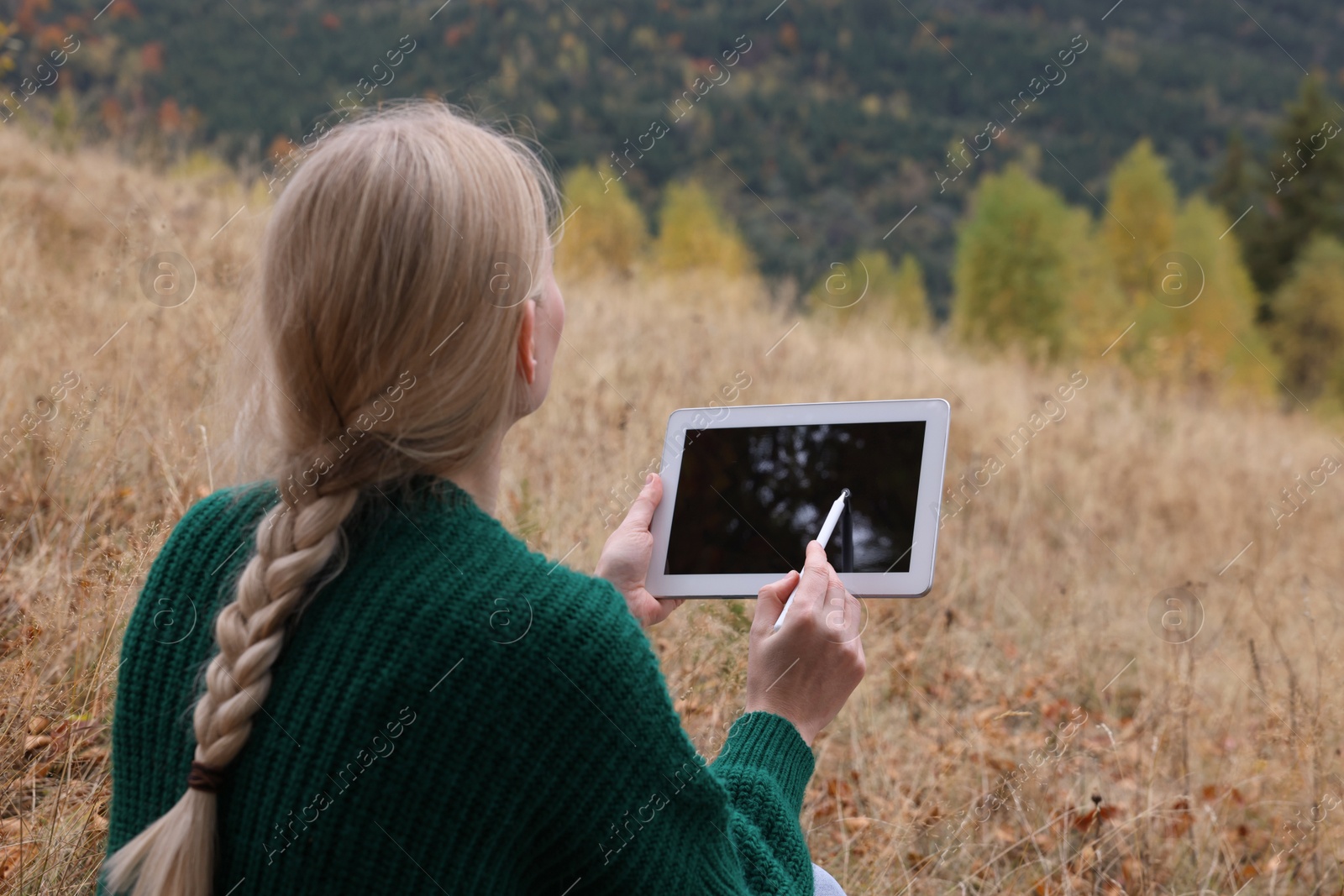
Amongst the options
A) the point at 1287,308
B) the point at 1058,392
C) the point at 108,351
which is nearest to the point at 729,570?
the point at 108,351

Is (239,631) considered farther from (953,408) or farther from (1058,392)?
(1058,392)

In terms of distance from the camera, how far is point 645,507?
5.48 ft

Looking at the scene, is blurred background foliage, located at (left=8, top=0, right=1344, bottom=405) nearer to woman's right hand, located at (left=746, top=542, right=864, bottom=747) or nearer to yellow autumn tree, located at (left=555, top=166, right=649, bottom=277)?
yellow autumn tree, located at (left=555, top=166, right=649, bottom=277)

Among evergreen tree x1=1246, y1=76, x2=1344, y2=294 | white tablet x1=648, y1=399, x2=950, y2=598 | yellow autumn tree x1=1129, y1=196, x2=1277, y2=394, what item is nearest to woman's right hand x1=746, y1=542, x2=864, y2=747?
white tablet x1=648, y1=399, x2=950, y2=598

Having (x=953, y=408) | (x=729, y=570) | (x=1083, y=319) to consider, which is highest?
(x=729, y=570)

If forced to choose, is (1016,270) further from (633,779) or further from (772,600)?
(633,779)

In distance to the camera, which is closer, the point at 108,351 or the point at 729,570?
the point at 729,570

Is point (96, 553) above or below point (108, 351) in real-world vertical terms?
below

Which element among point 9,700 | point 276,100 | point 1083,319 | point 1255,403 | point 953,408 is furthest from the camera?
point 276,100

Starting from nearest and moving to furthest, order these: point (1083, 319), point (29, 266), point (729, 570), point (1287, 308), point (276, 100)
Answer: point (729, 570), point (29, 266), point (1083, 319), point (1287, 308), point (276, 100)

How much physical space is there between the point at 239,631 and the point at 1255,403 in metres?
15.7

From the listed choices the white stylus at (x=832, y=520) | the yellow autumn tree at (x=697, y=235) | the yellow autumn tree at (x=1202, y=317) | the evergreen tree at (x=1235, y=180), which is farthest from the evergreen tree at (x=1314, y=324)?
the white stylus at (x=832, y=520)

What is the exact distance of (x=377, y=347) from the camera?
105 cm

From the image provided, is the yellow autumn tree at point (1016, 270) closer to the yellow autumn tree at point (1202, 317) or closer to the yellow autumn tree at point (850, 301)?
the yellow autumn tree at point (1202, 317)
